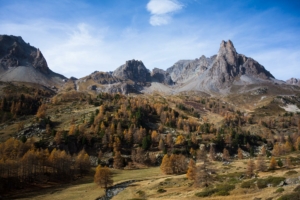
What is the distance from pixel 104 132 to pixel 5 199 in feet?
286

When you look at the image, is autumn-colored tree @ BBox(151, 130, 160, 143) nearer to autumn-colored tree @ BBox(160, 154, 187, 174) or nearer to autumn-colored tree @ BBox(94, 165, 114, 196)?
autumn-colored tree @ BBox(160, 154, 187, 174)

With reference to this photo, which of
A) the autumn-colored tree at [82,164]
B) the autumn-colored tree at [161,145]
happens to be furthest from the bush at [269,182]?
the autumn-colored tree at [161,145]

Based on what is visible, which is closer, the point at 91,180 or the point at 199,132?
the point at 91,180

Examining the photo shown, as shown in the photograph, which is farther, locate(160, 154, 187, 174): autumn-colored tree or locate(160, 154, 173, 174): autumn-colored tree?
locate(160, 154, 187, 174): autumn-colored tree

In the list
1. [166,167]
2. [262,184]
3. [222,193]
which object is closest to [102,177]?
[166,167]

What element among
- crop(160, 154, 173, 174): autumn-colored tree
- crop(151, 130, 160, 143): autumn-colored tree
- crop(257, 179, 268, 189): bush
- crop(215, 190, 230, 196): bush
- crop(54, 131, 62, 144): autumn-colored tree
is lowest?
crop(160, 154, 173, 174): autumn-colored tree

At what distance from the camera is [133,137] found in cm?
15938

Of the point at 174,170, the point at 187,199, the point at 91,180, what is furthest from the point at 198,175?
the point at 91,180

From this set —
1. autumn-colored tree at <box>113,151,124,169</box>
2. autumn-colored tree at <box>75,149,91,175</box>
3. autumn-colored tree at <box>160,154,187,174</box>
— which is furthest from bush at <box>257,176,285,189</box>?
autumn-colored tree at <box>113,151,124,169</box>

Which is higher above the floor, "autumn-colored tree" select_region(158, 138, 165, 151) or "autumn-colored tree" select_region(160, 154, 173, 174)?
"autumn-colored tree" select_region(158, 138, 165, 151)

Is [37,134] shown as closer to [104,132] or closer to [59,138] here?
[59,138]

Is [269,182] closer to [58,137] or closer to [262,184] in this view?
[262,184]

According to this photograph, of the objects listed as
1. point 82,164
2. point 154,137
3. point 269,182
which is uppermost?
point 154,137

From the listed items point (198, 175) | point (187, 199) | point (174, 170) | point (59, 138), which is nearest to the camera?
point (187, 199)
